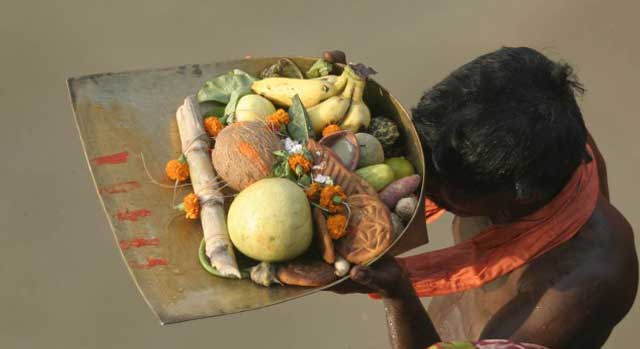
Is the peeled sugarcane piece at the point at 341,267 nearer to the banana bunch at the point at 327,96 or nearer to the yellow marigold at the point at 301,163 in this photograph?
the yellow marigold at the point at 301,163

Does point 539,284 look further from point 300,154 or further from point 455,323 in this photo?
point 300,154

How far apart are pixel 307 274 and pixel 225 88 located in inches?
25.7

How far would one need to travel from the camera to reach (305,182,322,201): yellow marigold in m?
1.76

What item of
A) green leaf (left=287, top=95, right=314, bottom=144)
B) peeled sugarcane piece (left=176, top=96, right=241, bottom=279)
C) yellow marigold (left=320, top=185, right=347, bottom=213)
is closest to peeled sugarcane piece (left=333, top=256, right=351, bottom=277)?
yellow marigold (left=320, top=185, right=347, bottom=213)

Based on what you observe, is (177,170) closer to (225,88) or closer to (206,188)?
(206,188)

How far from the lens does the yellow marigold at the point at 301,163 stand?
1.77 m

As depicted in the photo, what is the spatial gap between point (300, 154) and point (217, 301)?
→ 1.36 ft

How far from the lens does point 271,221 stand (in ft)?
5.40

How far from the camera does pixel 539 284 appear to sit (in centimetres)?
187

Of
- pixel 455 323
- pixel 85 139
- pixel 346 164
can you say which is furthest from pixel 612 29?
pixel 85 139

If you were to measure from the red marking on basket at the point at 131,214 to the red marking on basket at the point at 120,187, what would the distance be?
7 cm

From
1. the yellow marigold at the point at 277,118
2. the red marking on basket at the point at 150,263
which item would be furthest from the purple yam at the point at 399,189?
the red marking on basket at the point at 150,263

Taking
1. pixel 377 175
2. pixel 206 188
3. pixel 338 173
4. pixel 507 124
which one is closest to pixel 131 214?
pixel 206 188

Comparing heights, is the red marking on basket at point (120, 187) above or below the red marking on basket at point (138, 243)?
above
